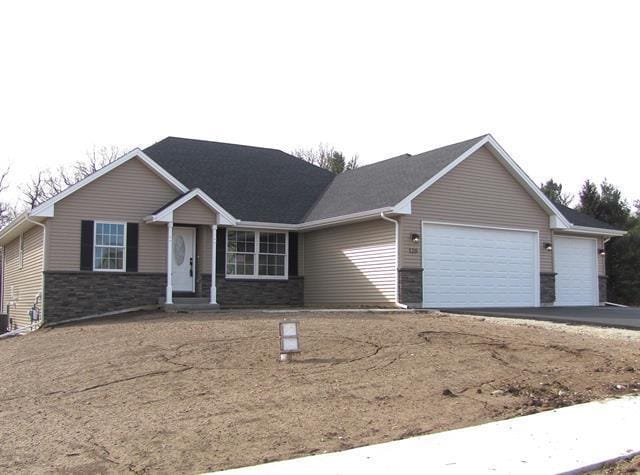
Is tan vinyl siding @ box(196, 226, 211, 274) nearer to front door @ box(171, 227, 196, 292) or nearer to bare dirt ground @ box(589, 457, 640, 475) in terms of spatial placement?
front door @ box(171, 227, 196, 292)

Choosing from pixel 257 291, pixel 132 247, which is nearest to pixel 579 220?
pixel 257 291

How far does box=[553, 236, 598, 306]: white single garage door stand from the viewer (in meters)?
23.6

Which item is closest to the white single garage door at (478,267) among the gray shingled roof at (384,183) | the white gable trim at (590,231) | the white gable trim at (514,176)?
the white gable trim at (514,176)

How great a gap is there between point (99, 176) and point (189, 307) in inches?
174

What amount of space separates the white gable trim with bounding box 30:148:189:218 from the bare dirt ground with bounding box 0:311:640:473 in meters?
5.16

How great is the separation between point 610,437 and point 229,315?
34.8 feet

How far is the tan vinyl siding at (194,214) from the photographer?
64.1ft

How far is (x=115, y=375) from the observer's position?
1045 centimetres

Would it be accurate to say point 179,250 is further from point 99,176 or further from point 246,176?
point 246,176

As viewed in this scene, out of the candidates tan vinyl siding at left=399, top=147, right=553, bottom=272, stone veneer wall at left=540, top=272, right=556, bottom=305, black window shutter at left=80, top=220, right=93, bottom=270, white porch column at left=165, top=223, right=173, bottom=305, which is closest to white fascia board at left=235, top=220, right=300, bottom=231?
white porch column at left=165, top=223, right=173, bottom=305

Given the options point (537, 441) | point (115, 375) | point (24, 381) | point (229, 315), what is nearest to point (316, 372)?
point (115, 375)

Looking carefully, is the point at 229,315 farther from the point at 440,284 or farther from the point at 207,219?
the point at 440,284

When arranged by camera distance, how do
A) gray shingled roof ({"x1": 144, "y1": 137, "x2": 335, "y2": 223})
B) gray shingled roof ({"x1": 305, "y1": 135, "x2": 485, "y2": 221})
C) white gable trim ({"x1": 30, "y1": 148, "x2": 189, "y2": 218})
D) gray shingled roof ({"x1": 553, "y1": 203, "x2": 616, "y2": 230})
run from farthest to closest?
gray shingled roof ({"x1": 553, "y1": 203, "x2": 616, "y2": 230})
gray shingled roof ({"x1": 144, "y1": 137, "x2": 335, "y2": 223})
gray shingled roof ({"x1": 305, "y1": 135, "x2": 485, "y2": 221})
white gable trim ({"x1": 30, "y1": 148, "x2": 189, "y2": 218})

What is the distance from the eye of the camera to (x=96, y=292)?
18844 millimetres
